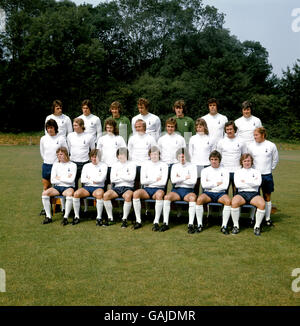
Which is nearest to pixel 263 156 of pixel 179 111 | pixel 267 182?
pixel 267 182

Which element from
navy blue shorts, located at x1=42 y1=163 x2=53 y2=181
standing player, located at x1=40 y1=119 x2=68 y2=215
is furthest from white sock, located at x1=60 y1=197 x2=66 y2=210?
navy blue shorts, located at x1=42 y1=163 x2=53 y2=181

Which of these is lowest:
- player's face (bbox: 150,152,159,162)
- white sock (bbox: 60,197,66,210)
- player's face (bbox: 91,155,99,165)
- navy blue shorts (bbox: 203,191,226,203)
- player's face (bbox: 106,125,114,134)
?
white sock (bbox: 60,197,66,210)

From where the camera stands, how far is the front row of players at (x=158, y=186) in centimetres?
693

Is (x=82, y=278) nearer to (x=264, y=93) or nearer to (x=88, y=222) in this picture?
(x=88, y=222)

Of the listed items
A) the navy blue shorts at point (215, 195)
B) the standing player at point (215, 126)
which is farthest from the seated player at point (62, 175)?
the standing player at point (215, 126)

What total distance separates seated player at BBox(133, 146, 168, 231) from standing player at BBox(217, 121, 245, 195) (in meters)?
1.11

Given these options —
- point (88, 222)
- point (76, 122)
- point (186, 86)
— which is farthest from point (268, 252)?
point (186, 86)

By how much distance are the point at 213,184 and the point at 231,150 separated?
778 millimetres

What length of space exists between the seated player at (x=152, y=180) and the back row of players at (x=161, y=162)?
18mm

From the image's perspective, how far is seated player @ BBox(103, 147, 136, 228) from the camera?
7.32 m

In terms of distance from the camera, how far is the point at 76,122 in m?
7.86

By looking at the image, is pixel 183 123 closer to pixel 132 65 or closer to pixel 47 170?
pixel 47 170

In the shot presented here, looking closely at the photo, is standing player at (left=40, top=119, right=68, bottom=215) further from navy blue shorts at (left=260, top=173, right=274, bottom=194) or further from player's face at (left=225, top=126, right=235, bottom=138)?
navy blue shorts at (left=260, top=173, right=274, bottom=194)

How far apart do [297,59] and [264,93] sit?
560cm
